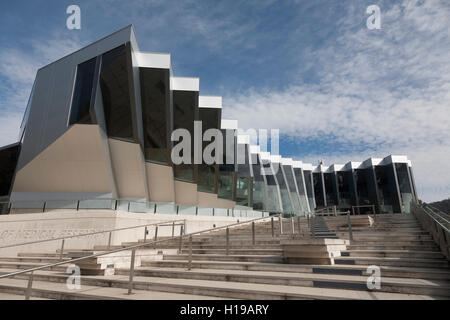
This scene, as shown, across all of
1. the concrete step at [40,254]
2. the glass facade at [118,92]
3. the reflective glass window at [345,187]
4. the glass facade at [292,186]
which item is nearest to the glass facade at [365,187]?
the reflective glass window at [345,187]

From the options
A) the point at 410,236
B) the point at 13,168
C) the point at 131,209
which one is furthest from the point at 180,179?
the point at 410,236

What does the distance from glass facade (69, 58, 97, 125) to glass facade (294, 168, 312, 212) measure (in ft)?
128

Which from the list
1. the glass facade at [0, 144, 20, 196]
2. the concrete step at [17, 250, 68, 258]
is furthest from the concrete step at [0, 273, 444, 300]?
the glass facade at [0, 144, 20, 196]

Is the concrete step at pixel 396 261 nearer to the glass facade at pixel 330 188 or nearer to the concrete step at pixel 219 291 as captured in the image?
the concrete step at pixel 219 291

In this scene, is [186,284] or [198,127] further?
[198,127]

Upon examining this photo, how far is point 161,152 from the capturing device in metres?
21.2

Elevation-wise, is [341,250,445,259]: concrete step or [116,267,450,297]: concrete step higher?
[341,250,445,259]: concrete step

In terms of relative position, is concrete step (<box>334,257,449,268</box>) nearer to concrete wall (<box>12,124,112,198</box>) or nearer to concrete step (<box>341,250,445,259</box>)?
concrete step (<box>341,250,445,259</box>)

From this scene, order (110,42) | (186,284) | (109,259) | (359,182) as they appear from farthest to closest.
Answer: (359,182)
(110,42)
(109,259)
(186,284)

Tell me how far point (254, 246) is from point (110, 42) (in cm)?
1622

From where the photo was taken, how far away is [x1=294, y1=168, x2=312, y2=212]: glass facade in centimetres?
4798

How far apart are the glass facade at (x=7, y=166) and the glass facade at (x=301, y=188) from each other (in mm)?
40777

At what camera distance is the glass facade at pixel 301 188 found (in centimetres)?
4798
